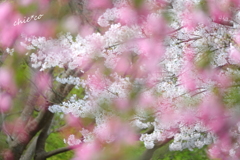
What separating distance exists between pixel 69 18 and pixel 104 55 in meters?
1.27

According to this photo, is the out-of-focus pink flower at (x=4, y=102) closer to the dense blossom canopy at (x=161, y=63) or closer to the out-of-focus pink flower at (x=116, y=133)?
the dense blossom canopy at (x=161, y=63)

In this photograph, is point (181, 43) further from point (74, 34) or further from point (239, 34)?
point (74, 34)

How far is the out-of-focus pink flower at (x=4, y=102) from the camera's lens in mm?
5618

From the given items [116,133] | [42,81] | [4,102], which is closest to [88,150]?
[116,133]

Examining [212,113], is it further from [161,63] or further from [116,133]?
[116,133]

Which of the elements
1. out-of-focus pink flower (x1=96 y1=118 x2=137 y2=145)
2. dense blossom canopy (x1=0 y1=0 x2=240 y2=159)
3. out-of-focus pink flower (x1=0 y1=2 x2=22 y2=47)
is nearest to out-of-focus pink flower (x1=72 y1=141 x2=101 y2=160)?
out-of-focus pink flower (x1=96 y1=118 x2=137 y2=145)

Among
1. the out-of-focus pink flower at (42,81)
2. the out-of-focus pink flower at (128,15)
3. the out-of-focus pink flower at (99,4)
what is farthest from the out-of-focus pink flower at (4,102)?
the out-of-focus pink flower at (128,15)

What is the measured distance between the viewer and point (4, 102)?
227 inches

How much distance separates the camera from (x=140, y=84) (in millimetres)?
3365

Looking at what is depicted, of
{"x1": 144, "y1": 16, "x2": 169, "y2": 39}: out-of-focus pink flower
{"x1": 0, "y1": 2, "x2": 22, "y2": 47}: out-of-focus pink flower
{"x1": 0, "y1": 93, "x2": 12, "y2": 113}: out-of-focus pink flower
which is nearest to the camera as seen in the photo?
{"x1": 144, "y1": 16, "x2": 169, "y2": 39}: out-of-focus pink flower

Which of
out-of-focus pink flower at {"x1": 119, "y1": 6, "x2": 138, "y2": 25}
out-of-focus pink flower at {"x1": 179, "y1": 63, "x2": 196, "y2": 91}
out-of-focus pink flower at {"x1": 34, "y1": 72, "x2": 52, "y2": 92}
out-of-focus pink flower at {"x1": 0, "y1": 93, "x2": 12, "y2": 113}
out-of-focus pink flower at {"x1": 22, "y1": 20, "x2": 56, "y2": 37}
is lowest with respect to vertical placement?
out-of-focus pink flower at {"x1": 0, "y1": 93, "x2": 12, "y2": 113}

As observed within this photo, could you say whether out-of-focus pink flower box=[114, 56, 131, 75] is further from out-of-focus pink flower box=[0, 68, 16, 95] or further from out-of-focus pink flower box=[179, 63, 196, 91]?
out-of-focus pink flower box=[0, 68, 16, 95]

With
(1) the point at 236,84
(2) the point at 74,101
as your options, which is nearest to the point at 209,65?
(1) the point at 236,84

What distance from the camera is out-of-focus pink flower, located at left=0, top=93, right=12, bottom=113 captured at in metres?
5.62
